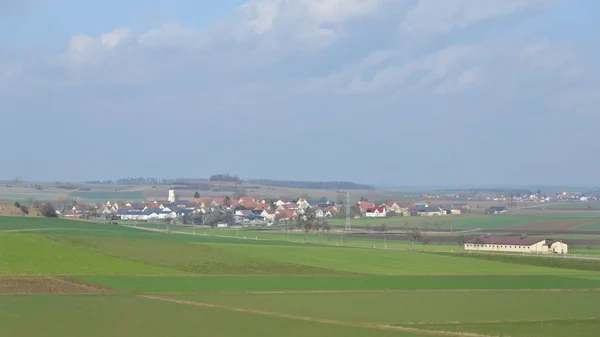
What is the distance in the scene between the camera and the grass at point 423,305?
3356cm

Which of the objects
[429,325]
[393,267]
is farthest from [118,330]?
[393,267]

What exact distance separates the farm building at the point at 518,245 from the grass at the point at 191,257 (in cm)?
3295

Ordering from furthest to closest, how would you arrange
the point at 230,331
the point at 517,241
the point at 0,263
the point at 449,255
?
the point at 517,241 < the point at 449,255 < the point at 0,263 < the point at 230,331

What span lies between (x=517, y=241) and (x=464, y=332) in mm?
58012

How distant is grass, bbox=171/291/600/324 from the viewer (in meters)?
33.6

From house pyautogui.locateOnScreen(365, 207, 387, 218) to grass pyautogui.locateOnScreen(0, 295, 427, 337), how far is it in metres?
124

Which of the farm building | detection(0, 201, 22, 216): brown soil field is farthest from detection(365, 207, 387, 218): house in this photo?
detection(0, 201, 22, 216): brown soil field

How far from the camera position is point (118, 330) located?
2814 cm

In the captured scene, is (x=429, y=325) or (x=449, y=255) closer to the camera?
(x=429, y=325)

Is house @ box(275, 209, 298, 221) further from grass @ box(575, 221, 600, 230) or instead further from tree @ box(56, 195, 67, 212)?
grass @ box(575, 221, 600, 230)

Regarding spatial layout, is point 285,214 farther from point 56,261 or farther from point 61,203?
point 56,261

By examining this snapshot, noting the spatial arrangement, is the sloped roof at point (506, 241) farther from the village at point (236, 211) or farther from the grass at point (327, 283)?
the village at point (236, 211)

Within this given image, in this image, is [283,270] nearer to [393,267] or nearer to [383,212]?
[393,267]

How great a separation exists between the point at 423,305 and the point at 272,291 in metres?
8.42
